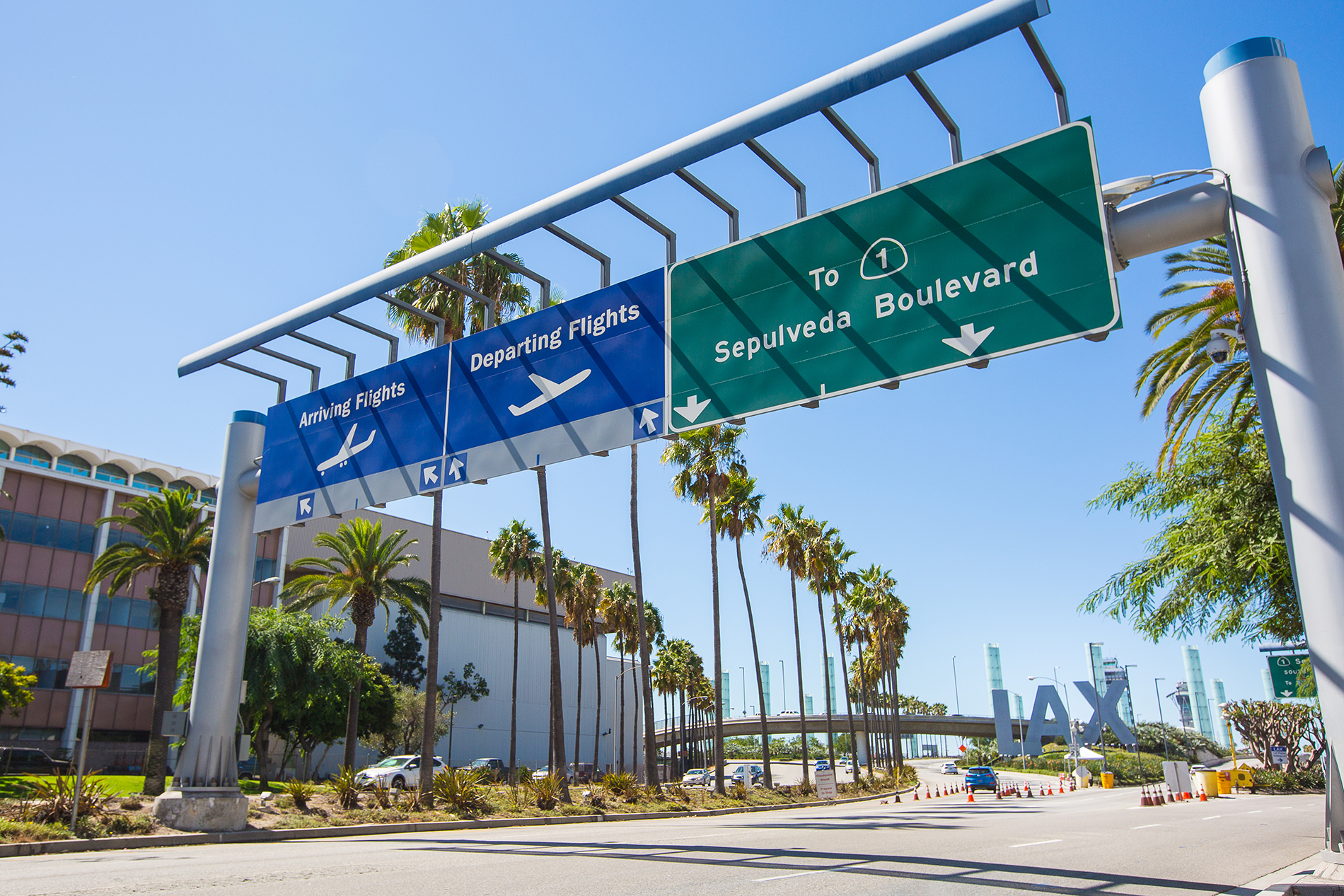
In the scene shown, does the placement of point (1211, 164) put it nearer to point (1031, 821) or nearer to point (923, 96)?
point (923, 96)

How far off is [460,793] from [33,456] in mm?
49970

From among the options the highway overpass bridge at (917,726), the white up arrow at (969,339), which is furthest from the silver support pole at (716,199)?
the highway overpass bridge at (917,726)

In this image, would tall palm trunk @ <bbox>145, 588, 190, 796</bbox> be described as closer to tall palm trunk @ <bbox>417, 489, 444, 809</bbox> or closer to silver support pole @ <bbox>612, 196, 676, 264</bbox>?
tall palm trunk @ <bbox>417, 489, 444, 809</bbox>

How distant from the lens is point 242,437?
15820 millimetres

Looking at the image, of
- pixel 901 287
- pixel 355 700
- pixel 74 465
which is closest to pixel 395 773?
pixel 355 700

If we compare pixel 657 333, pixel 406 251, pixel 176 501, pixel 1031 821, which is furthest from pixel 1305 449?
pixel 176 501

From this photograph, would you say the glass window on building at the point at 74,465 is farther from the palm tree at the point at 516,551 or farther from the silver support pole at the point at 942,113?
the silver support pole at the point at 942,113

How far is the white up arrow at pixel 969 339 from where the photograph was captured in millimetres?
7539

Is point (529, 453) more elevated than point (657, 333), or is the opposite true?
point (657, 333)

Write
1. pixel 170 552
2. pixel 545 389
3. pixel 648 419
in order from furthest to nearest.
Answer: pixel 170 552
pixel 545 389
pixel 648 419

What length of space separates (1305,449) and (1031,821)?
767 inches

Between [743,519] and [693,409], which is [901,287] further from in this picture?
[743,519]

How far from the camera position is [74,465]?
2329 inches

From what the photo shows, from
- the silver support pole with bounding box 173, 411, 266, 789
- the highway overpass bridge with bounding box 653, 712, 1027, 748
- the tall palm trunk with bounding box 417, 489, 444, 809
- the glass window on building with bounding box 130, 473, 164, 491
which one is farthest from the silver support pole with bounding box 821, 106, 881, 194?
the highway overpass bridge with bounding box 653, 712, 1027, 748
